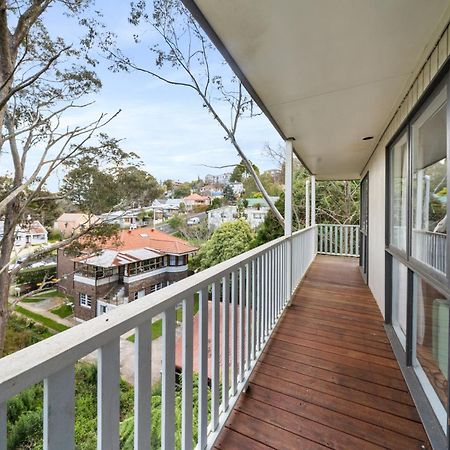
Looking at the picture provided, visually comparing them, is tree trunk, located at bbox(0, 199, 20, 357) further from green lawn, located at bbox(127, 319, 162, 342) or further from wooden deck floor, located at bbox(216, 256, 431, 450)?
wooden deck floor, located at bbox(216, 256, 431, 450)

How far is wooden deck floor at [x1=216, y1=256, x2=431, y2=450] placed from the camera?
1532 millimetres

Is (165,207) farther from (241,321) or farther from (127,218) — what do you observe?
(241,321)

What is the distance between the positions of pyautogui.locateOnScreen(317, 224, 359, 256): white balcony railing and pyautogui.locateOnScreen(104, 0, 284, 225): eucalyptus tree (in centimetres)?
225

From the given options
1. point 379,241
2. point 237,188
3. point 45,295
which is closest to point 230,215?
point 237,188

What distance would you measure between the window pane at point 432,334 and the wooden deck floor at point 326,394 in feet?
0.80

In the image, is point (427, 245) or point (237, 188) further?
point (237, 188)

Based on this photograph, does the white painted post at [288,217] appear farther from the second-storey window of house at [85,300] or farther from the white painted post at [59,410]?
the second-storey window of house at [85,300]

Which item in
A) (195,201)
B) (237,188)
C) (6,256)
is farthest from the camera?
(195,201)

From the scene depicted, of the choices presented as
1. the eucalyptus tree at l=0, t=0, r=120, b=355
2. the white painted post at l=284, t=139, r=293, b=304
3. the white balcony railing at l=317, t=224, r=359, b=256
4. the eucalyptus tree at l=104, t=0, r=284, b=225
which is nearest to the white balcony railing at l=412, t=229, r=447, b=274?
the white painted post at l=284, t=139, r=293, b=304

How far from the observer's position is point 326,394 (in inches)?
74.3

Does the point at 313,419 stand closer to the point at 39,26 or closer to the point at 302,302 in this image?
the point at 302,302

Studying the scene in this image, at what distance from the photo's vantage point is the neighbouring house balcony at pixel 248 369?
656 millimetres

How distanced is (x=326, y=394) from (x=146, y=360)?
1.58m

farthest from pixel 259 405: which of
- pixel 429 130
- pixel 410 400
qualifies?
pixel 429 130
